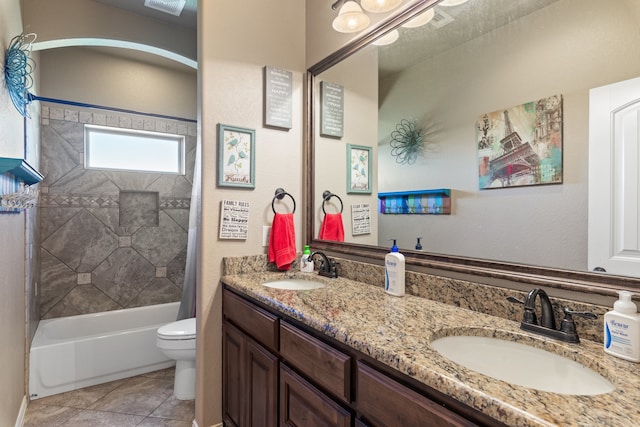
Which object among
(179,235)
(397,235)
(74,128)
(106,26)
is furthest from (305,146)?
(74,128)

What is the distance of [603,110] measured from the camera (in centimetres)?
91

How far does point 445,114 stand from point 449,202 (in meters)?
0.37

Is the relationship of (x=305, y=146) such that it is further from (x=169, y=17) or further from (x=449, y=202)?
(x=169, y=17)

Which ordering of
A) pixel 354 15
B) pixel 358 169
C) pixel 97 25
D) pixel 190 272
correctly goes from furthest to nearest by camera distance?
pixel 190 272, pixel 97 25, pixel 358 169, pixel 354 15

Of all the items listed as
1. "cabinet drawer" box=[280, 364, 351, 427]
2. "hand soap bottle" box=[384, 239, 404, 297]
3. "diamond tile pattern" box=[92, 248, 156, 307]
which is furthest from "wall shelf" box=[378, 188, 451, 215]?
"diamond tile pattern" box=[92, 248, 156, 307]

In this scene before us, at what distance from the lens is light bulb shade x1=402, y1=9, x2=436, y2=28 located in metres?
1.37

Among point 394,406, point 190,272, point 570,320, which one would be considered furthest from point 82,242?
point 570,320

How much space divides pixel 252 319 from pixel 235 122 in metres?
1.09

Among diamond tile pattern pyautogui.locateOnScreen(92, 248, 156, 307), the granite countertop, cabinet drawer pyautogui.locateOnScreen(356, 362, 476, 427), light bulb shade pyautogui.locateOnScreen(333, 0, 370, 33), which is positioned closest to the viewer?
the granite countertop

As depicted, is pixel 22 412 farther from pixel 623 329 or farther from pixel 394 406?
pixel 623 329

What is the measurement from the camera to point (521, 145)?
109 cm

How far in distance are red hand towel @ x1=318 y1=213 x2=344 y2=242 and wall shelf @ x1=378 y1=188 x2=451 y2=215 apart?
1.04 feet

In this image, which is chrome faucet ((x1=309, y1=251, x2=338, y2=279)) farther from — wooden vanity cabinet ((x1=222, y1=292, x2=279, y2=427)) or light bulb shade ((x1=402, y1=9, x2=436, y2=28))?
light bulb shade ((x1=402, y1=9, x2=436, y2=28))

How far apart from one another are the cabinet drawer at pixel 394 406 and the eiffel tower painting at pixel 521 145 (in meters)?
0.78
